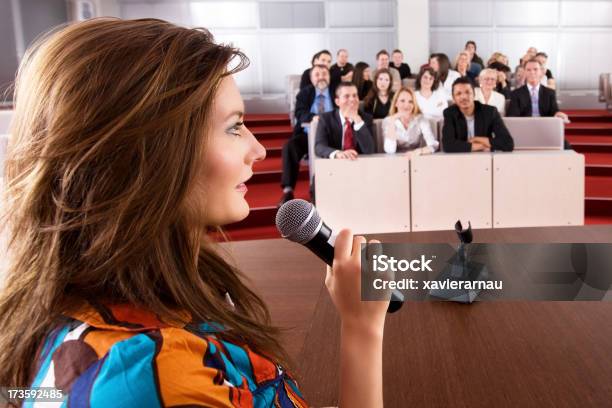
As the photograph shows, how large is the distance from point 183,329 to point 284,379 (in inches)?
7.4

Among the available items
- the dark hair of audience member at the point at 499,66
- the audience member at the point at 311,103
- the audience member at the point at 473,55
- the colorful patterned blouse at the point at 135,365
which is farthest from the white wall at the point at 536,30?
the colorful patterned blouse at the point at 135,365

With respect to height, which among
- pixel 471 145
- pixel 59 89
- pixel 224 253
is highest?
pixel 59 89

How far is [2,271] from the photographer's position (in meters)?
0.64

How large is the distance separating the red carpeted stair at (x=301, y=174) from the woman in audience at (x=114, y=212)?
251 cm

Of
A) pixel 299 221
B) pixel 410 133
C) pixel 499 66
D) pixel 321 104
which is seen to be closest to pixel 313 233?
pixel 299 221

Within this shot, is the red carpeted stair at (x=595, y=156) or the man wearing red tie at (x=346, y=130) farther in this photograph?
the red carpeted stair at (x=595, y=156)

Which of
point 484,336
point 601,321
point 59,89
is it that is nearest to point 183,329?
Answer: point 59,89

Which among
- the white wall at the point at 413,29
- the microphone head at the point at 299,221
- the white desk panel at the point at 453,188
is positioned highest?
the white wall at the point at 413,29

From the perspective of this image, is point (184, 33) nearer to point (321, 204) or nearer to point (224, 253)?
point (224, 253)

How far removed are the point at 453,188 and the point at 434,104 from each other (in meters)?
2.05

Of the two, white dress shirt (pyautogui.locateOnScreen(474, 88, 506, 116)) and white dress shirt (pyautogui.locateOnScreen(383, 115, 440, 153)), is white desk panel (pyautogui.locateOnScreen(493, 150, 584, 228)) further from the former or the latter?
white dress shirt (pyautogui.locateOnScreen(474, 88, 506, 116))

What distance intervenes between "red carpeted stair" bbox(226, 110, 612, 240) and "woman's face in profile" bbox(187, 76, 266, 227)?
2.43m

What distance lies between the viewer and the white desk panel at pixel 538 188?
12.0 ft

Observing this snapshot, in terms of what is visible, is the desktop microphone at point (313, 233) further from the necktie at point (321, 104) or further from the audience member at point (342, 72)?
the audience member at point (342, 72)
